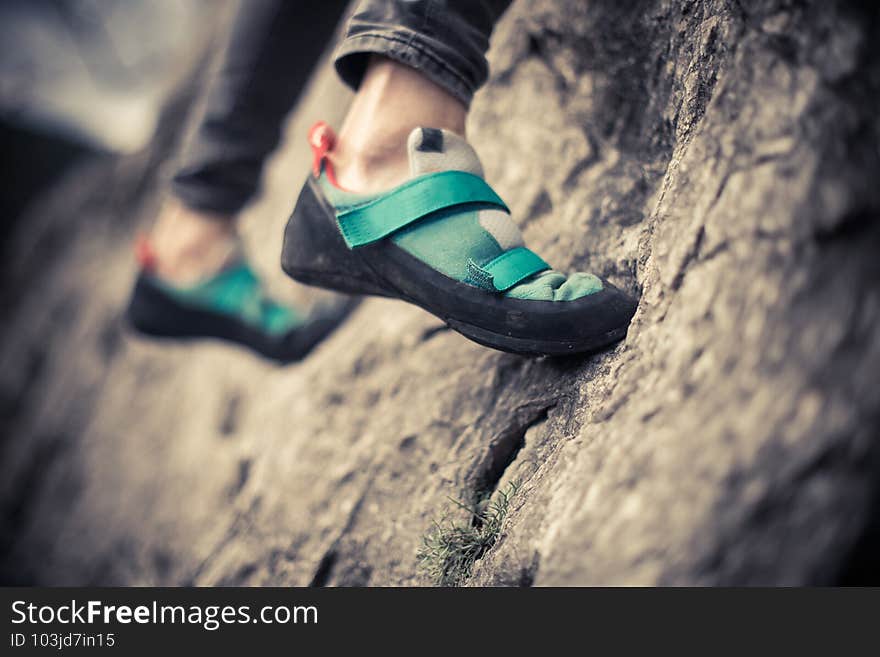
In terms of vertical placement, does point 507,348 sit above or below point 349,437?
above

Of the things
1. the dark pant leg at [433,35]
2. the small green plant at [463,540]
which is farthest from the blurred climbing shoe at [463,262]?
the small green plant at [463,540]

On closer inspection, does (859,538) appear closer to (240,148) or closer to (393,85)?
(393,85)

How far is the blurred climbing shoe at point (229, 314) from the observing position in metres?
1.61

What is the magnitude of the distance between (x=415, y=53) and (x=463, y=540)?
0.84 m

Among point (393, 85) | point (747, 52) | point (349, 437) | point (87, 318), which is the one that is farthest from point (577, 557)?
point (87, 318)

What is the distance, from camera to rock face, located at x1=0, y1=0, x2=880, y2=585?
1.89 feet

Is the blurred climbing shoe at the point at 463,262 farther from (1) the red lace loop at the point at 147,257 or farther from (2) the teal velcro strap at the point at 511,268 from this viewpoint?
(1) the red lace loop at the point at 147,257

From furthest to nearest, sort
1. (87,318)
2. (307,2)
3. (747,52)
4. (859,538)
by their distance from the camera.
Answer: (87,318)
(307,2)
(747,52)
(859,538)

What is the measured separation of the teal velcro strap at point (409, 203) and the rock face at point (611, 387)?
1.04ft

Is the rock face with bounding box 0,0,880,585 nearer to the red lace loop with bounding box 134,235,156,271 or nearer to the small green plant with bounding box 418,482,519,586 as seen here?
the small green plant with bounding box 418,482,519,586

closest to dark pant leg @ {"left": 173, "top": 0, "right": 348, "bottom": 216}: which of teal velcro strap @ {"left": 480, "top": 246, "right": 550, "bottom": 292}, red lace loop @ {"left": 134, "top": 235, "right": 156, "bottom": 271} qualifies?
red lace loop @ {"left": 134, "top": 235, "right": 156, "bottom": 271}

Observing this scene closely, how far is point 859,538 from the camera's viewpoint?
58cm

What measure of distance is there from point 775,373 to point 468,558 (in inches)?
24.2

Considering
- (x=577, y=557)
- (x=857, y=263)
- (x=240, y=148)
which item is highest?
(x=857, y=263)
